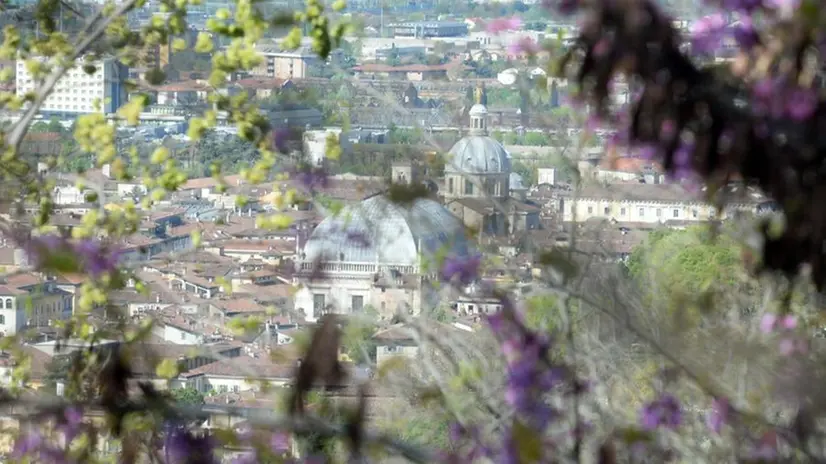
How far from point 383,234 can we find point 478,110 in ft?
7.16

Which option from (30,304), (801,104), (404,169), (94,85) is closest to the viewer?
(801,104)

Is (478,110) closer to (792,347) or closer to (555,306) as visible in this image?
(555,306)

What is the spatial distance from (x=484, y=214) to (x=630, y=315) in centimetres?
92

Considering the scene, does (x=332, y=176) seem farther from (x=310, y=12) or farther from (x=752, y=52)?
(x=752, y=52)

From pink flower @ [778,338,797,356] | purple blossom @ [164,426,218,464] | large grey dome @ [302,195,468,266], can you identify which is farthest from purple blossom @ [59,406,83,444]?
pink flower @ [778,338,797,356]

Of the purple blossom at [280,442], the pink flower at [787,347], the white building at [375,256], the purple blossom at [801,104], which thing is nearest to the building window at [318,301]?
the white building at [375,256]

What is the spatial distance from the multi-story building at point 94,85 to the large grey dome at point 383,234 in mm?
776

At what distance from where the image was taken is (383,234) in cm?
292

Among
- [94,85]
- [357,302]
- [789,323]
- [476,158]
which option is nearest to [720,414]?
[789,323]

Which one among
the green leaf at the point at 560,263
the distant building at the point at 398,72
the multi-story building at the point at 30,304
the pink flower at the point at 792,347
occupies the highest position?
the distant building at the point at 398,72

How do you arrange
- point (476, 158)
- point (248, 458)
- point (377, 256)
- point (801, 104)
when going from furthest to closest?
1. point (476, 158)
2. point (377, 256)
3. point (248, 458)
4. point (801, 104)

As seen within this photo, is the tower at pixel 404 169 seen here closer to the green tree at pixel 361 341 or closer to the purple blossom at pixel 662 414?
the green tree at pixel 361 341

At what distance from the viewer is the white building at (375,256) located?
2.67 m

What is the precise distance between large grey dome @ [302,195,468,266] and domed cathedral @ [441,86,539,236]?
0.26ft
